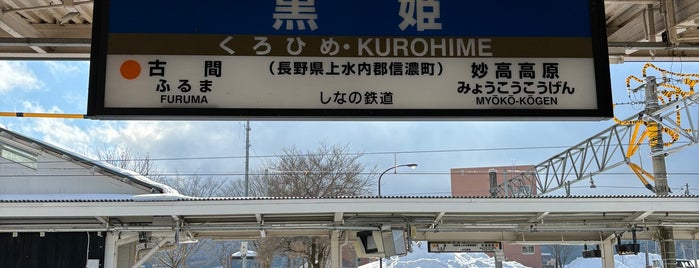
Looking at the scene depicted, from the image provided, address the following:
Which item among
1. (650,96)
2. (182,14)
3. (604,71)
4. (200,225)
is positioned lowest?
(200,225)

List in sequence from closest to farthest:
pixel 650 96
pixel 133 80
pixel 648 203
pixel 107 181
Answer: pixel 133 80 → pixel 648 203 → pixel 650 96 → pixel 107 181

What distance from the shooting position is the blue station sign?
13.3 feet

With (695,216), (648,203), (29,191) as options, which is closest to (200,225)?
(29,191)

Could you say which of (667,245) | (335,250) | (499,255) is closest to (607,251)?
(667,245)

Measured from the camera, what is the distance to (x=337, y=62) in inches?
162

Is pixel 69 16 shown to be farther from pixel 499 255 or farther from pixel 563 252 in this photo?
pixel 563 252

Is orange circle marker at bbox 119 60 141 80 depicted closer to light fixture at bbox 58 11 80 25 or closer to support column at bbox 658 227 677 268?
light fixture at bbox 58 11 80 25

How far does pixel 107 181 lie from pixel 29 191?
90.4 inches

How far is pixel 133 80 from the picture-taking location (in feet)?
13.4

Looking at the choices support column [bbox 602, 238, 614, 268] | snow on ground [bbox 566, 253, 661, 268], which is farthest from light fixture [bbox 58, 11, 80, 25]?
snow on ground [bbox 566, 253, 661, 268]

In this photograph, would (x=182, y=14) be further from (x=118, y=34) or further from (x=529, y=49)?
(x=529, y=49)

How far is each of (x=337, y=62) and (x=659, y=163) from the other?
54.3ft

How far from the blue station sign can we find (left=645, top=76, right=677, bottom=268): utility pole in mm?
13397

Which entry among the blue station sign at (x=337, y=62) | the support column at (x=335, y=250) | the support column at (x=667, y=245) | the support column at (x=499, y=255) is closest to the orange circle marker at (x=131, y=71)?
the blue station sign at (x=337, y=62)
